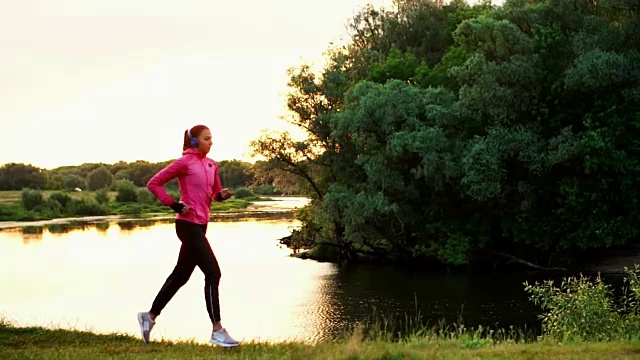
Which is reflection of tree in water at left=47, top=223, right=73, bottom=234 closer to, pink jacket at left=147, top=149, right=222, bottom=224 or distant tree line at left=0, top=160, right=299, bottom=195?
distant tree line at left=0, top=160, right=299, bottom=195

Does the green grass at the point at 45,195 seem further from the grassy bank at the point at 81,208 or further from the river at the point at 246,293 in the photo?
the river at the point at 246,293

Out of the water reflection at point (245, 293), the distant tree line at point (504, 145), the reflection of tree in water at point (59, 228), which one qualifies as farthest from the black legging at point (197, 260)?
the reflection of tree in water at point (59, 228)

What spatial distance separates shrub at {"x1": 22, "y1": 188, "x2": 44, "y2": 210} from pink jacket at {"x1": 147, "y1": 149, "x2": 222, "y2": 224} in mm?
72607

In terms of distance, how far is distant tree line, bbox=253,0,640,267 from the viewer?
29156 mm

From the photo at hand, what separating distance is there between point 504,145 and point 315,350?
22.4 meters

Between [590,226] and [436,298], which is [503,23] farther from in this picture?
[436,298]

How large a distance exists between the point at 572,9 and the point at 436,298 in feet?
46.0

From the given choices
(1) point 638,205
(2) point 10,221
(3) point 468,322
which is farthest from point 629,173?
(2) point 10,221

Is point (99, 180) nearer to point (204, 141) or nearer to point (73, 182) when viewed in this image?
point (73, 182)

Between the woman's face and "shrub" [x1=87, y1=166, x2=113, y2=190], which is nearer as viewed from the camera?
Answer: the woman's face

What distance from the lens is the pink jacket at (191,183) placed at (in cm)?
892

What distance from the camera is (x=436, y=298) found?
81.4ft

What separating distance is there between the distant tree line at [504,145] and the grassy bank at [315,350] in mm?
20761

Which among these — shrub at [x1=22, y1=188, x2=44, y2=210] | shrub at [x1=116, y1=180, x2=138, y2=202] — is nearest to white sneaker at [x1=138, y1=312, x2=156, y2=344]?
shrub at [x1=22, y1=188, x2=44, y2=210]
